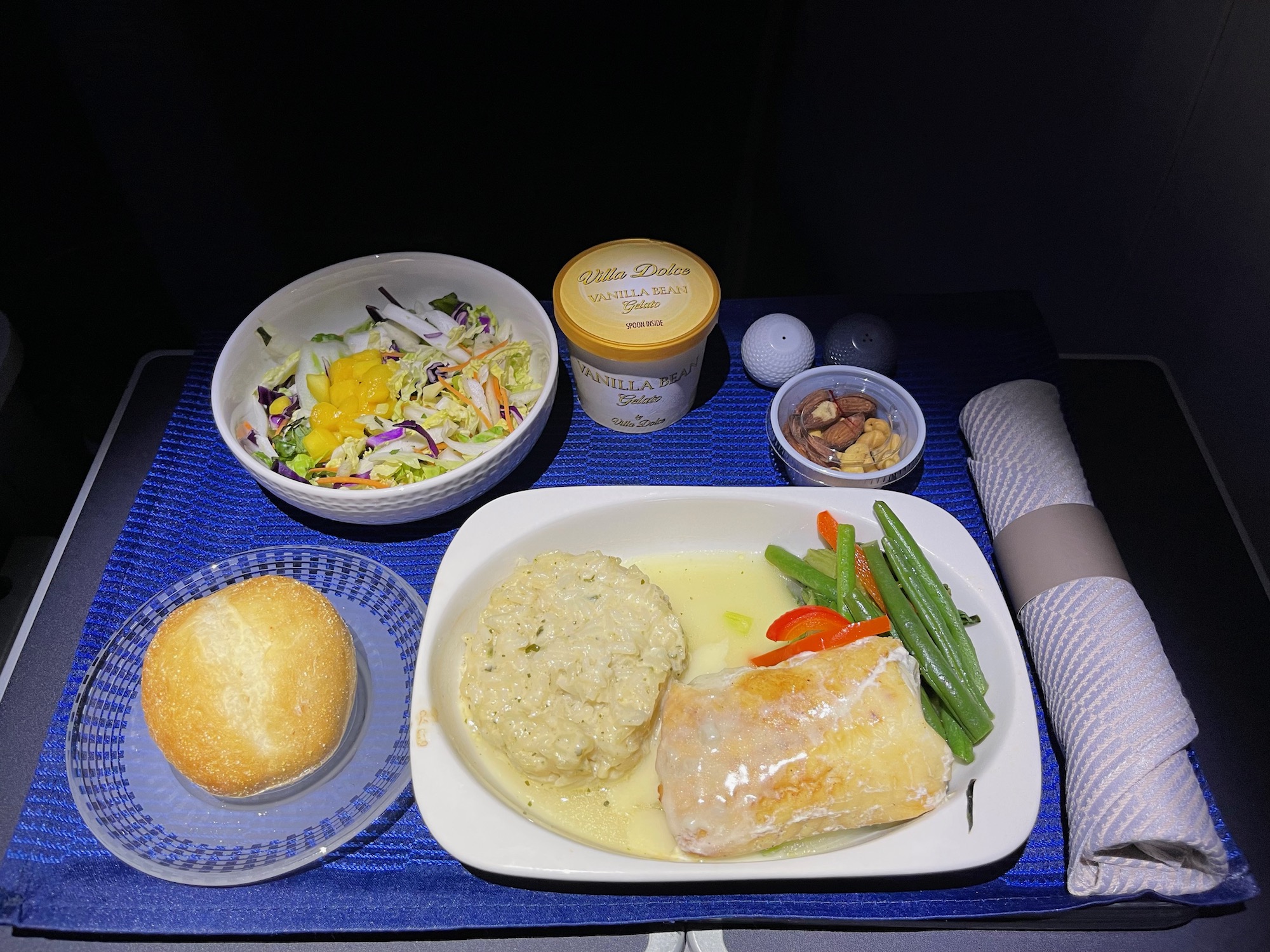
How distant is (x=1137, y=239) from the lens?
2.32 meters

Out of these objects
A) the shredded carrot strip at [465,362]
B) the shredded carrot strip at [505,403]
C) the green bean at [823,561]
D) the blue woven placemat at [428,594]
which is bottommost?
the blue woven placemat at [428,594]

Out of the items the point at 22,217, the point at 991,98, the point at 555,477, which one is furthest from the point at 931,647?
the point at 22,217

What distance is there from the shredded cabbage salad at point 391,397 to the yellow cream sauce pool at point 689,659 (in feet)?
1.61

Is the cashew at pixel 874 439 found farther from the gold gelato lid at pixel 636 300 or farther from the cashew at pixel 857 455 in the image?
the gold gelato lid at pixel 636 300

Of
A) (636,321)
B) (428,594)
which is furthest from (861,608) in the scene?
(428,594)

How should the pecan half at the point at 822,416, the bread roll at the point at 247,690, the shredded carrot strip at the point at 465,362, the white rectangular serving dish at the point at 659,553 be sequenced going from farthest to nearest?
the shredded carrot strip at the point at 465,362, the pecan half at the point at 822,416, the bread roll at the point at 247,690, the white rectangular serving dish at the point at 659,553

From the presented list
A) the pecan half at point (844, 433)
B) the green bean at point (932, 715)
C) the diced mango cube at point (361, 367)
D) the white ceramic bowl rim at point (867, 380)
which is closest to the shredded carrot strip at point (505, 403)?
the diced mango cube at point (361, 367)

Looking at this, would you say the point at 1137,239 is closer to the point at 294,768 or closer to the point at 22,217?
the point at 294,768

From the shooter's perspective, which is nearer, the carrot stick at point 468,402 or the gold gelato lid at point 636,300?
the gold gelato lid at point 636,300

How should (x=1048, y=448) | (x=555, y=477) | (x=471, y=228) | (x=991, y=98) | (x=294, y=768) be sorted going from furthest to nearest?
(x=471, y=228) → (x=991, y=98) → (x=555, y=477) → (x=1048, y=448) → (x=294, y=768)

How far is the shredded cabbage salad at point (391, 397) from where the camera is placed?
179cm

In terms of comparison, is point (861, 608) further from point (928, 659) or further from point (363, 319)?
point (363, 319)

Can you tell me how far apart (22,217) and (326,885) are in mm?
2086

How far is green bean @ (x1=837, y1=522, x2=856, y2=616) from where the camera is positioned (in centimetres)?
156
